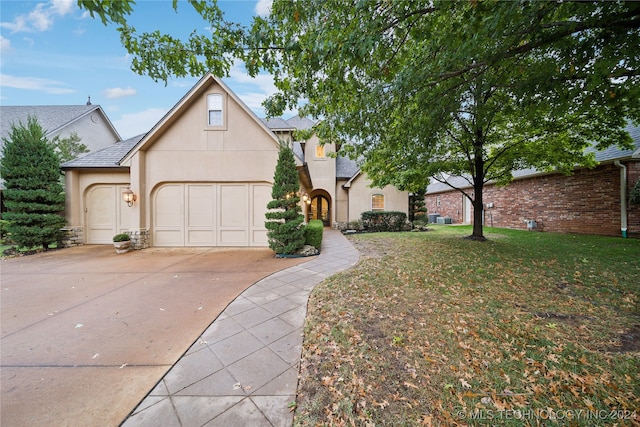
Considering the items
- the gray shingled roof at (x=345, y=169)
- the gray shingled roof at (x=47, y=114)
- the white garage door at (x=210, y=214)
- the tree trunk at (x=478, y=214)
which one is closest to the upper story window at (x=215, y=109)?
the white garage door at (x=210, y=214)

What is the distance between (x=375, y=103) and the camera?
421 centimetres

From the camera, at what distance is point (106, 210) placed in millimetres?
9398

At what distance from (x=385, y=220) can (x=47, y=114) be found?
25487mm

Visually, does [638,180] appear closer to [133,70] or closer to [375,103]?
[375,103]

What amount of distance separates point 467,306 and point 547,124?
7.27 m

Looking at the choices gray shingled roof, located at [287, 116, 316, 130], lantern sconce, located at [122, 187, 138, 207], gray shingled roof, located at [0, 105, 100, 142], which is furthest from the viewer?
gray shingled roof, located at [287, 116, 316, 130]

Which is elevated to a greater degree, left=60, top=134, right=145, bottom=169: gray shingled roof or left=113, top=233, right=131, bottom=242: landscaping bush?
left=60, top=134, right=145, bottom=169: gray shingled roof

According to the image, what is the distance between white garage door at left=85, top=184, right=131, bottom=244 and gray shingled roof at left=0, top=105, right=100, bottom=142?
383 inches

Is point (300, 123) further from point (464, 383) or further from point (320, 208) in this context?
point (464, 383)

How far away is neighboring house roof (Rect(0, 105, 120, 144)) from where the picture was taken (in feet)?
47.8

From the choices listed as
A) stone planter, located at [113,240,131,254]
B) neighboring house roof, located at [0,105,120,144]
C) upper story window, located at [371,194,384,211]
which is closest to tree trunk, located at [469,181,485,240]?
upper story window, located at [371,194,384,211]

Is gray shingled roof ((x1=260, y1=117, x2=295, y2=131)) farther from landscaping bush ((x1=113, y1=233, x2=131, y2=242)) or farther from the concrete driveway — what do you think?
the concrete driveway

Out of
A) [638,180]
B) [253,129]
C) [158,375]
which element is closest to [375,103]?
[158,375]

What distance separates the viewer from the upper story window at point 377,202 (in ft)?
49.4
